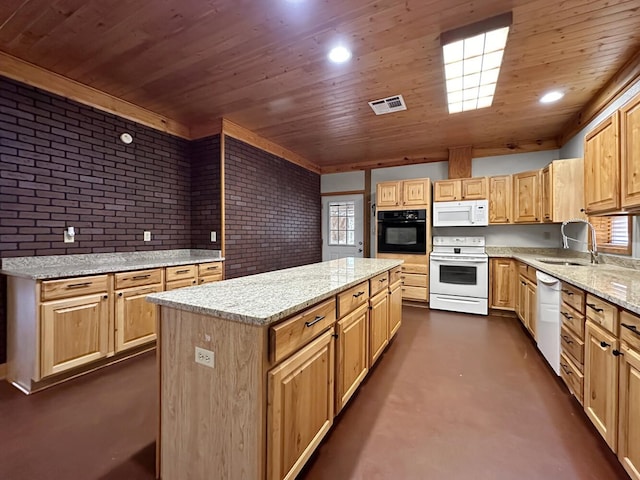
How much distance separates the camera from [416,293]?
180 inches

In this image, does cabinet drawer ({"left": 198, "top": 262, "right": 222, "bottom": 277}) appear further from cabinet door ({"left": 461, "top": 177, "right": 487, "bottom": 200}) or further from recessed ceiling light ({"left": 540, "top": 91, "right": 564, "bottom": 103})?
recessed ceiling light ({"left": 540, "top": 91, "right": 564, "bottom": 103})

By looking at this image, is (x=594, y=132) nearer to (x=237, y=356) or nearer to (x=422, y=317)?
(x=422, y=317)

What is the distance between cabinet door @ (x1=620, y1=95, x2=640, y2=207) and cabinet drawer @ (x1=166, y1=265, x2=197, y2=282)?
151 inches

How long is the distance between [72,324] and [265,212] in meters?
2.66

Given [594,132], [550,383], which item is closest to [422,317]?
[550,383]

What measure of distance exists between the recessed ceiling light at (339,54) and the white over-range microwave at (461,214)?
9.67ft

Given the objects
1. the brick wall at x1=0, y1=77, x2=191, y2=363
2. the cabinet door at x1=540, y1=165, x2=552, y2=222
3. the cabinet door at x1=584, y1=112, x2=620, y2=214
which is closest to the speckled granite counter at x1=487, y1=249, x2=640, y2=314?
the cabinet door at x1=584, y1=112, x2=620, y2=214

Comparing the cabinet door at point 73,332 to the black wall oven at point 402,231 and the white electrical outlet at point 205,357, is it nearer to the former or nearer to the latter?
the white electrical outlet at point 205,357

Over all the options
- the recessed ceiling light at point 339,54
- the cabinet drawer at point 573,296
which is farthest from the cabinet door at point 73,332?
the cabinet drawer at point 573,296

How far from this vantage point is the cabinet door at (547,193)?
11.3ft

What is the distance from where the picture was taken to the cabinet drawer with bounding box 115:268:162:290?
8.31 feet

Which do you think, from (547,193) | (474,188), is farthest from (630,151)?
(474,188)

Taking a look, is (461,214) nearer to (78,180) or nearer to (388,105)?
(388,105)

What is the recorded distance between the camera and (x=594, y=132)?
2426mm
